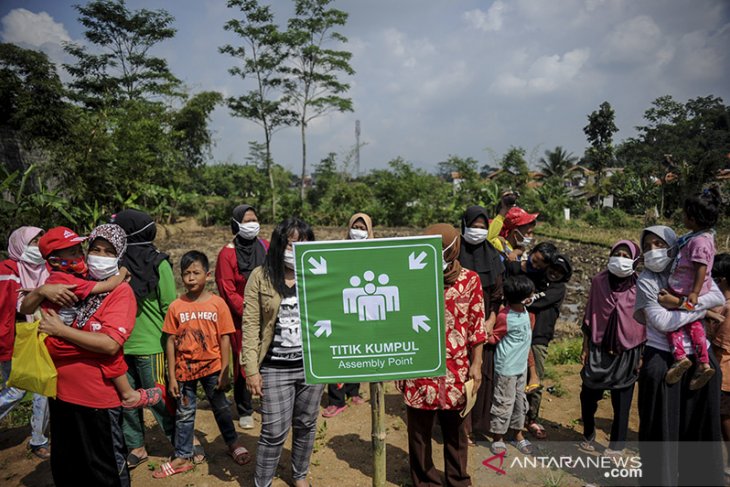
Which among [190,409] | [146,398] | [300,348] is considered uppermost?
[300,348]

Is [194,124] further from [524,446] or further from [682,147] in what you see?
[682,147]

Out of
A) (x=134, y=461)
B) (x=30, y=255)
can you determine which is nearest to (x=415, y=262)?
(x=134, y=461)

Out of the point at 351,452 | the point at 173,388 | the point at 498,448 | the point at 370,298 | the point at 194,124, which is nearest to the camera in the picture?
the point at 370,298

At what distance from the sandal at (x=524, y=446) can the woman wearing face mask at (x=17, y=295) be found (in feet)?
12.2

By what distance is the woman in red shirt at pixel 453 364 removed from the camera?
2676 millimetres

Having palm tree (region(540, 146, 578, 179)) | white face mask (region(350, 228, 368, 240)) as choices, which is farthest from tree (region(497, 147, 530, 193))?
white face mask (region(350, 228, 368, 240))

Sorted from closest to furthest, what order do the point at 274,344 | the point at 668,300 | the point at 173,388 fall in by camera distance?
the point at 668,300, the point at 274,344, the point at 173,388

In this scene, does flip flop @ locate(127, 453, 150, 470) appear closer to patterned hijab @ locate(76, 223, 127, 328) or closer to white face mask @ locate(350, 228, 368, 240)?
patterned hijab @ locate(76, 223, 127, 328)

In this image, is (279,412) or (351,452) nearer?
(279,412)

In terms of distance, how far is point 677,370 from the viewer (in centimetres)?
257

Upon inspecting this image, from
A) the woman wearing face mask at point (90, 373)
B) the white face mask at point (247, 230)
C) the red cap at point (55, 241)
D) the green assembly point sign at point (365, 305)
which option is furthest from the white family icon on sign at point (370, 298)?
the white face mask at point (247, 230)

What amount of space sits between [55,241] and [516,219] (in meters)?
3.56

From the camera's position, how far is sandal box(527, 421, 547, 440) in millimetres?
3730

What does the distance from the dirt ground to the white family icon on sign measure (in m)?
1.69
